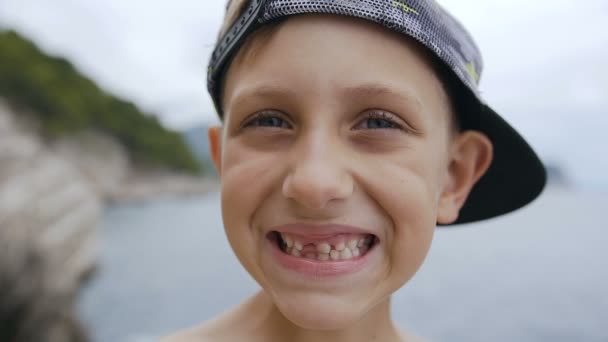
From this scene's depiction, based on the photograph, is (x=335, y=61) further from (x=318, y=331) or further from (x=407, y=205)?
(x=318, y=331)

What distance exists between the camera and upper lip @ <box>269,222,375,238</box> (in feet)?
1.81

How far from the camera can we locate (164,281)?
3.95m

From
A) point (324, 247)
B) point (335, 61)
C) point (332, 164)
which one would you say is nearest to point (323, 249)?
point (324, 247)

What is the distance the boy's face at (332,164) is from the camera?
542 millimetres

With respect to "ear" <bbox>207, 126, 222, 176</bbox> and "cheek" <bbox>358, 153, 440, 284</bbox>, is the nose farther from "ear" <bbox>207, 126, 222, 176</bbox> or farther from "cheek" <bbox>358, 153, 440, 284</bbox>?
"ear" <bbox>207, 126, 222, 176</bbox>

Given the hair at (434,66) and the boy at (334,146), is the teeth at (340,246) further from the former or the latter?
the hair at (434,66)

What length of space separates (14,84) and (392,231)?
428 inches

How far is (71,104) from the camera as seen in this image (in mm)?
11180

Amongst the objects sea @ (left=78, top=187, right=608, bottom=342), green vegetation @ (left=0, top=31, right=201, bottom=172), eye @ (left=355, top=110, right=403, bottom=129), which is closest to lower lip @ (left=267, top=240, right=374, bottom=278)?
eye @ (left=355, top=110, right=403, bottom=129)

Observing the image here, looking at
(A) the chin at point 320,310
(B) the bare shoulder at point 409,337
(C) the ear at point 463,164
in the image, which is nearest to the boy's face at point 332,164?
(A) the chin at point 320,310

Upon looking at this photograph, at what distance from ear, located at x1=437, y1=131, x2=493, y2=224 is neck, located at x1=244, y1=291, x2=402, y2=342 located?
7.1 inches

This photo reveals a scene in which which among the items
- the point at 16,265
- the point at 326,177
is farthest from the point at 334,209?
the point at 16,265

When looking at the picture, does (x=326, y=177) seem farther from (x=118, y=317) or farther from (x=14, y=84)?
(x=14, y=84)

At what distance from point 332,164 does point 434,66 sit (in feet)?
0.69
